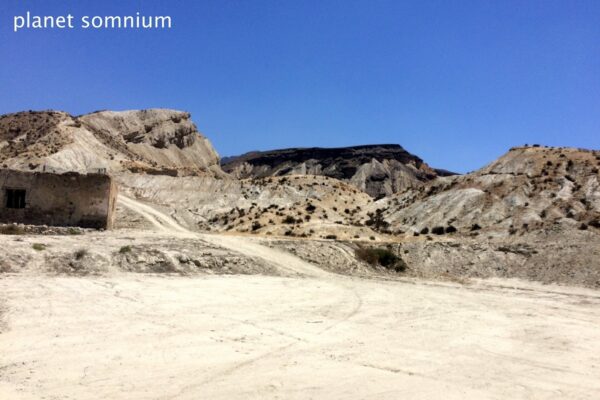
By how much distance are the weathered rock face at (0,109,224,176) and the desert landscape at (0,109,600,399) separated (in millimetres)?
3738

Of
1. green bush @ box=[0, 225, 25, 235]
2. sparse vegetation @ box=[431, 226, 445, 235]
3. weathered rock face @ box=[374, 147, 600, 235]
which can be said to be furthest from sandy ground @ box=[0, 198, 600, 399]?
sparse vegetation @ box=[431, 226, 445, 235]

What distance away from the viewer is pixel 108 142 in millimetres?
70062

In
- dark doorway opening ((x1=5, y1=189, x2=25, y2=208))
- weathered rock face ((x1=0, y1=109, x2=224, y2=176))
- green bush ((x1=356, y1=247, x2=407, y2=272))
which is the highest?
weathered rock face ((x1=0, y1=109, x2=224, y2=176))

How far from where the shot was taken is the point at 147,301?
1495 cm

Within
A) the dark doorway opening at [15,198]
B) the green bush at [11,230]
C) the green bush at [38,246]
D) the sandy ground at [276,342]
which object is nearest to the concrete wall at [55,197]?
the dark doorway opening at [15,198]

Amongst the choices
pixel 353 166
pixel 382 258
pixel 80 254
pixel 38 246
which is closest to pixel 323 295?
pixel 80 254

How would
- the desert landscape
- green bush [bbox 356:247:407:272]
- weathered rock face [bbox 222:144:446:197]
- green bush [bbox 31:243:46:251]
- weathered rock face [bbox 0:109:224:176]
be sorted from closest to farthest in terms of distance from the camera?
1. the desert landscape
2. green bush [bbox 31:243:46:251]
3. green bush [bbox 356:247:407:272]
4. weathered rock face [bbox 0:109:224:176]
5. weathered rock face [bbox 222:144:446:197]

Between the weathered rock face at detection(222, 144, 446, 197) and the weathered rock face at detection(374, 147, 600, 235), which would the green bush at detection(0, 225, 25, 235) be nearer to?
the weathered rock face at detection(374, 147, 600, 235)

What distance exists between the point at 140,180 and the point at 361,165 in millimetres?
68161

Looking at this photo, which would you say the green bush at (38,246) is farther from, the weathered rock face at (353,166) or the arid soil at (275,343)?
the weathered rock face at (353,166)

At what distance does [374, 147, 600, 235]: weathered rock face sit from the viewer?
34.3 metres

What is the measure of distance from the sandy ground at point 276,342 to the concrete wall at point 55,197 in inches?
369

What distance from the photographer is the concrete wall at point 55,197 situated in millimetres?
26297

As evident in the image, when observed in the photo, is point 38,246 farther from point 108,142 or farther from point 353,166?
point 353,166
